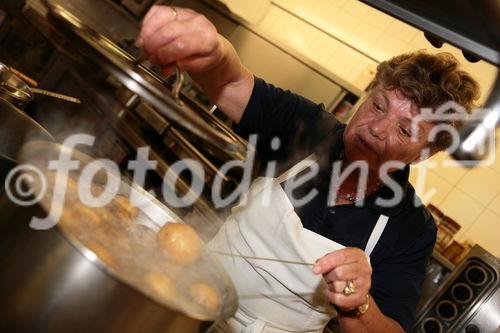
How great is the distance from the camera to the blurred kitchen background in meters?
3.16

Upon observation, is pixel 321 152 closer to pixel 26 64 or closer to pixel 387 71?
pixel 387 71

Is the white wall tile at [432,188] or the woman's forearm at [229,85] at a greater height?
the white wall tile at [432,188]

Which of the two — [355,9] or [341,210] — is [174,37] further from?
[355,9]

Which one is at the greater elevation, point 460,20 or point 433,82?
point 433,82

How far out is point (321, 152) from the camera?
167 cm

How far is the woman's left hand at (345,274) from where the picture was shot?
3.46 ft

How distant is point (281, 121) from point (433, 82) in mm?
536

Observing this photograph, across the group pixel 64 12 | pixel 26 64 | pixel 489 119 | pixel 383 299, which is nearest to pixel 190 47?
pixel 64 12

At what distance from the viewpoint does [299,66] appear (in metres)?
3.38

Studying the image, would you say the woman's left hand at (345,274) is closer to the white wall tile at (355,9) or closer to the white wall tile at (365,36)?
the white wall tile at (365,36)

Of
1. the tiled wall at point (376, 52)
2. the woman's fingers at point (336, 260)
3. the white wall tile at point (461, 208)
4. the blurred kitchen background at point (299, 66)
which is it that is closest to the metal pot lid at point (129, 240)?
the woman's fingers at point (336, 260)

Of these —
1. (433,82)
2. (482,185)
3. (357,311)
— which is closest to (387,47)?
(482,185)

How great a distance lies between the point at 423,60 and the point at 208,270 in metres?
1.05

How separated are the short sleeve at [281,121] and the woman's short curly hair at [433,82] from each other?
29 cm
